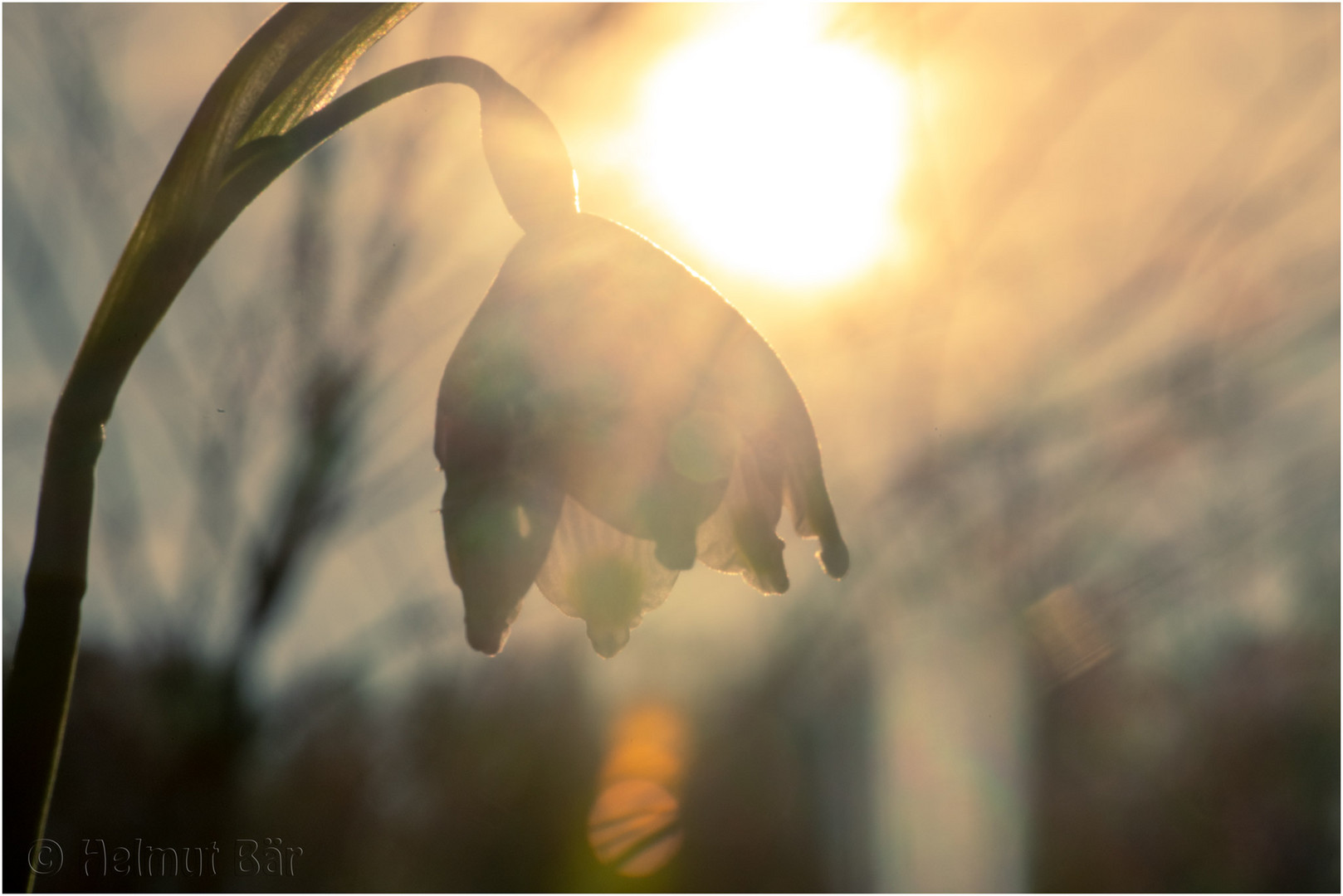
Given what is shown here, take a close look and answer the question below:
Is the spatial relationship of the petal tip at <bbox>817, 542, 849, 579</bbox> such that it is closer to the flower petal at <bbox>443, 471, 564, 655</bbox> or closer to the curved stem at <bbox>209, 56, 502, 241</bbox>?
the flower petal at <bbox>443, 471, 564, 655</bbox>

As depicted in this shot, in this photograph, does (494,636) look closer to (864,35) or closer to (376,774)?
(864,35)

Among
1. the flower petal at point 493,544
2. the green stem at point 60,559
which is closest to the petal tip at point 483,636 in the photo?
→ the flower petal at point 493,544

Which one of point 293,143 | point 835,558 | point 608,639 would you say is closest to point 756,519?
point 835,558

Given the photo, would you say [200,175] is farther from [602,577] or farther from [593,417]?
[602,577]

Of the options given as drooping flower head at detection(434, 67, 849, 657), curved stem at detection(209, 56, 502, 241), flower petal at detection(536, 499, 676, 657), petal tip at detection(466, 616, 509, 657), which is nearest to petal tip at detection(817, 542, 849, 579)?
drooping flower head at detection(434, 67, 849, 657)

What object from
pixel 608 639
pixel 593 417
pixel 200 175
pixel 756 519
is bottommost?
pixel 608 639

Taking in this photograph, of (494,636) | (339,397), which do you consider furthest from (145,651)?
(494,636)

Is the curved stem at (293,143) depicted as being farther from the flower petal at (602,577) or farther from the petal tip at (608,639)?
the petal tip at (608,639)
